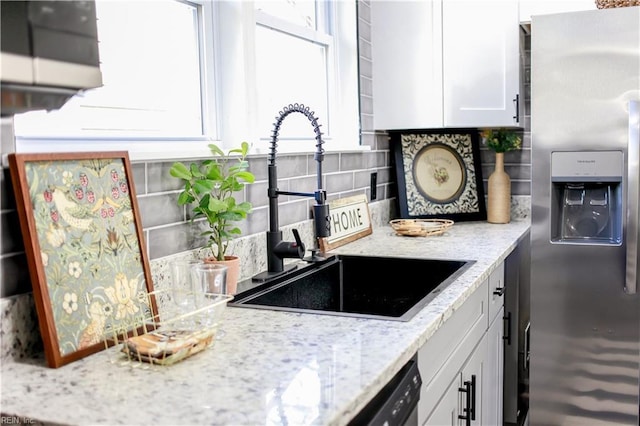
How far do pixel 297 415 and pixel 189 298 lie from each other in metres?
0.58

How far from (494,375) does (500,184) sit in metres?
1.10

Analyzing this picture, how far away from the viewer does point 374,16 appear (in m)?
3.16

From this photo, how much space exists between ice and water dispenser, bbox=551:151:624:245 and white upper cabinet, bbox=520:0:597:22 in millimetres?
729

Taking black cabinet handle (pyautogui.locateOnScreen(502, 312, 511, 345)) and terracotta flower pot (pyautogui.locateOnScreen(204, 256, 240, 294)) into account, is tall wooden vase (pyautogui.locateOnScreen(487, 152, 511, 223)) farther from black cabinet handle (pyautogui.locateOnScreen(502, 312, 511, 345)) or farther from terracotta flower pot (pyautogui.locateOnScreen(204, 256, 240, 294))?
terracotta flower pot (pyautogui.locateOnScreen(204, 256, 240, 294))

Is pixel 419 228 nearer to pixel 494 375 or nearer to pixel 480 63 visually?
pixel 494 375

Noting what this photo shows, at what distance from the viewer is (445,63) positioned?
307 cm

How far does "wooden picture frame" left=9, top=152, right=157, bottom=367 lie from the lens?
1.21m

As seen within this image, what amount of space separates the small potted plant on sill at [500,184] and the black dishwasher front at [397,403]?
6.44 ft

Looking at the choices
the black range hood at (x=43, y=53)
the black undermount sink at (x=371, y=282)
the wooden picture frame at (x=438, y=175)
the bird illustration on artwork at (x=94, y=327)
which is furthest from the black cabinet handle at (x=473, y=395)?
the black range hood at (x=43, y=53)

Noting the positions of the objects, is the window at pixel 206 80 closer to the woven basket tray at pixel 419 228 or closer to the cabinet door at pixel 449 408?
the woven basket tray at pixel 419 228

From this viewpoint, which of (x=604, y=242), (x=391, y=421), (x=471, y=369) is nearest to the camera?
(x=391, y=421)

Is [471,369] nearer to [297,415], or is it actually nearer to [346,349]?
[346,349]

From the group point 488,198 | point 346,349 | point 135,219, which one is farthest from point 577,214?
point 135,219

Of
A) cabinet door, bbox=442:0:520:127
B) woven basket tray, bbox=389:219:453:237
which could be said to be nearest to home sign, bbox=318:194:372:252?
woven basket tray, bbox=389:219:453:237
